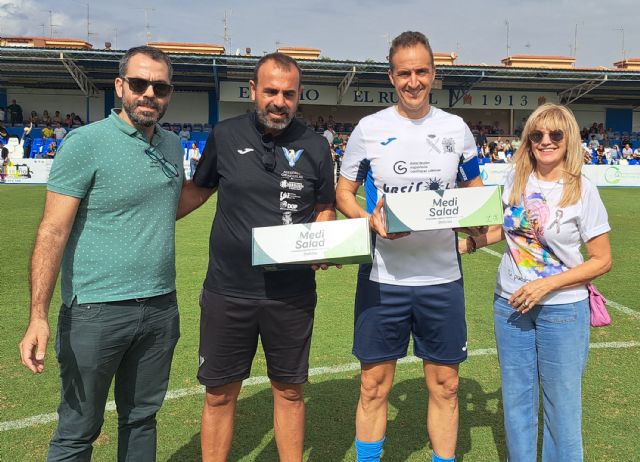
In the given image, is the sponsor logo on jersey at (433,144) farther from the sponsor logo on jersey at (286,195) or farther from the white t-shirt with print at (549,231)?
the sponsor logo on jersey at (286,195)

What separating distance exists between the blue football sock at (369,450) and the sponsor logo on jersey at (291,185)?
138 centimetres

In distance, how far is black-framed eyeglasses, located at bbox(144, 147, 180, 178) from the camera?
2.54m

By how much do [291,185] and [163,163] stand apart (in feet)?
2.00

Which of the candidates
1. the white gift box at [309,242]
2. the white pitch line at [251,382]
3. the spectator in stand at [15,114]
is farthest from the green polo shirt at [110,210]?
the spectator in stand at [15,114]

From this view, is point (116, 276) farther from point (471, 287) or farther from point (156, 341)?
point (471, 287)

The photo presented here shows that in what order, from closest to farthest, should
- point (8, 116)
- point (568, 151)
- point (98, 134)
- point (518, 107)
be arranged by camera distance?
1. point (98, 134)
2. point (568, 151)
3. point (8, 116)
4. point (518, 107)

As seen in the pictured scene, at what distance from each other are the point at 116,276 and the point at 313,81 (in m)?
33.7

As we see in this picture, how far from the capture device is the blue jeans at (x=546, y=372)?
2592 millimetres

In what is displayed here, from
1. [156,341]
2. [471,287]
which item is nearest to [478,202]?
[156,341]

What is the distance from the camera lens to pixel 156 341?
8.70ft

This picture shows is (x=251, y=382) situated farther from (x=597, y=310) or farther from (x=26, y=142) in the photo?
(x=26, y=142)

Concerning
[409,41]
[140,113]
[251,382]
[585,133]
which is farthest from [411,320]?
[585,133]

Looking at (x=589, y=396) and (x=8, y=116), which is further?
(x=8, y=116)

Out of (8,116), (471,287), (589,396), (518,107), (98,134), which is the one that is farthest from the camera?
(518,107)
